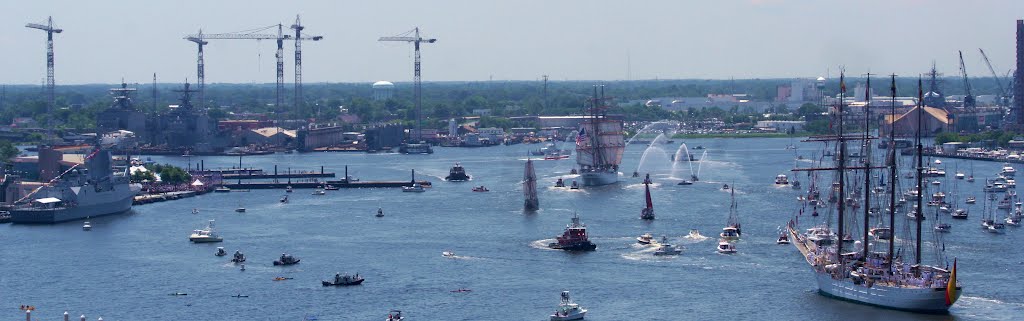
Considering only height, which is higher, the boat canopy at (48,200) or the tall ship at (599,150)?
the tall ship at (599,150)

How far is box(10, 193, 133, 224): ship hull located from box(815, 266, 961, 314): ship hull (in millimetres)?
24544

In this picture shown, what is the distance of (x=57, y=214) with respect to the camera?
46.5 metres

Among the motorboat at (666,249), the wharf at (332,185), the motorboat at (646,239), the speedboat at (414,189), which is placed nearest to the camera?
the motorboat at (666,249)

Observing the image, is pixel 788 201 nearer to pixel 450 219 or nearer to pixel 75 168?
pixel 450 219

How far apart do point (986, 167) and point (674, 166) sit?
13.1m

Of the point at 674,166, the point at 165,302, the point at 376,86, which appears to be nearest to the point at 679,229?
the point at 165,302

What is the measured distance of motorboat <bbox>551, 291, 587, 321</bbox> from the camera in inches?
1138

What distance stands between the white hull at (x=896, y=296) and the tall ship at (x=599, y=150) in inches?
1182

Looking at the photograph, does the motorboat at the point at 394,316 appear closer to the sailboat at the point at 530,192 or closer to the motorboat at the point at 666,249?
the motorboat at the point at 666,249

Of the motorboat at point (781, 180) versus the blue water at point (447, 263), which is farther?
the motorboat at point (781, 180)

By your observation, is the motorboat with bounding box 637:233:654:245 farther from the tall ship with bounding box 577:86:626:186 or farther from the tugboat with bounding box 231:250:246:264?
the tall ship with bounding box 577:86:626:186

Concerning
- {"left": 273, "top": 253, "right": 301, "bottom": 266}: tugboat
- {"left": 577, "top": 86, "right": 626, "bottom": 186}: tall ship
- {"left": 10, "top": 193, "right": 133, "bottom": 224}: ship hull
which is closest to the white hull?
{"left": 273, "top": 253, "right": 301, "bottom": 266}: tugboat

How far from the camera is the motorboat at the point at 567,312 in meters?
28.9

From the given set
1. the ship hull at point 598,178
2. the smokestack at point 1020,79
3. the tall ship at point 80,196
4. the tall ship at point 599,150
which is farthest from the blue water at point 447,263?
the smokestack at point 1020,79
